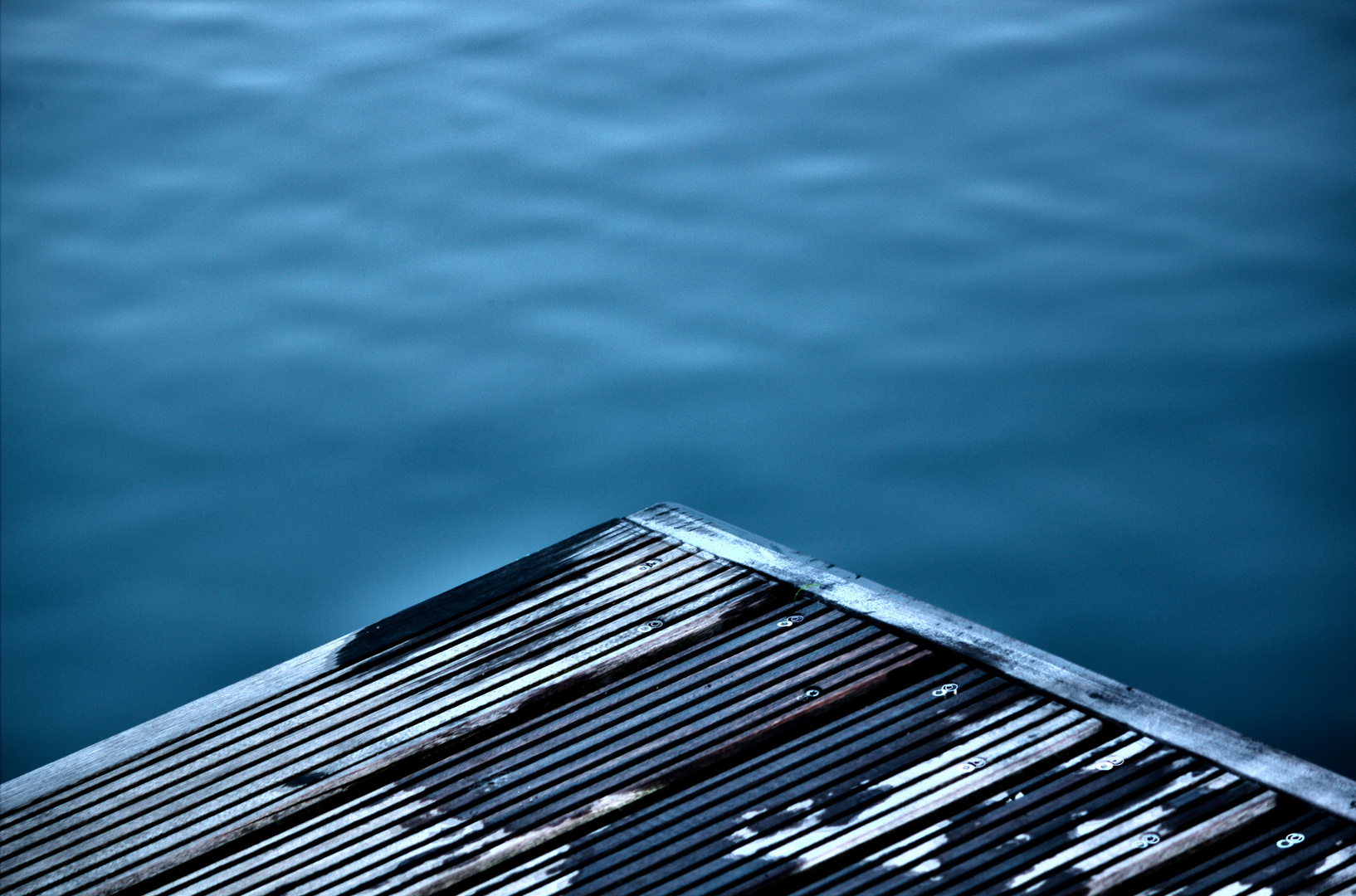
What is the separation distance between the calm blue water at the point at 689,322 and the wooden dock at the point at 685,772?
1.64 m

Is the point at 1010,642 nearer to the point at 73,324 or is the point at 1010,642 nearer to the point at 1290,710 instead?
the point at 1290,710

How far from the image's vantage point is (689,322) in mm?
4684

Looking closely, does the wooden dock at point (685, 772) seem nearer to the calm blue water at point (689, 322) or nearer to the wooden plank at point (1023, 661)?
the wooden plank at point (1023, 661)

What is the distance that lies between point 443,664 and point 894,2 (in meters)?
4.97

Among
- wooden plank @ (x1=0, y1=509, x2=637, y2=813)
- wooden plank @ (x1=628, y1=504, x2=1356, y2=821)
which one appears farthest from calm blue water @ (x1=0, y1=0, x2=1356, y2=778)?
→ wooden plank @ (x1=0, y1=509, x2=637, y2=813)

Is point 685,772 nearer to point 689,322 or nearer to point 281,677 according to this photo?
point 281,677

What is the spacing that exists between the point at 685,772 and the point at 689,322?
10.2ft

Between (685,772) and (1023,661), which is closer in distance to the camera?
(685,772)

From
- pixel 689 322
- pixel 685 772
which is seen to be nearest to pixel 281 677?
pixel 685 772

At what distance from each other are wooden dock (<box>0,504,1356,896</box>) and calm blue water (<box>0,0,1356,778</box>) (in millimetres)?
1641

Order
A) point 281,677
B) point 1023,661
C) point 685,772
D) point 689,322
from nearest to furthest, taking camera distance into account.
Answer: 1. point 685,772
2. point 1023,661
3. point 281,677
4. point 689,322

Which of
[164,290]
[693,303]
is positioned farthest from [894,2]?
[164,290]

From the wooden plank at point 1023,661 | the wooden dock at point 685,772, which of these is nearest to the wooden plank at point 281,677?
the wooden dock at point 685,772

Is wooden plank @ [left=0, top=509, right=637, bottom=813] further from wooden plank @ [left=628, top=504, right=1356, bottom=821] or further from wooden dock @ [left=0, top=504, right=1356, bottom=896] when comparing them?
wooden plank @ [left=628, top=504, right=1356, bottom=821]
